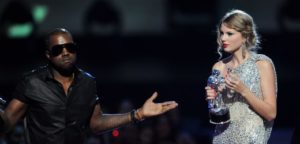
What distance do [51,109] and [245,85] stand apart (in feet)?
3.76

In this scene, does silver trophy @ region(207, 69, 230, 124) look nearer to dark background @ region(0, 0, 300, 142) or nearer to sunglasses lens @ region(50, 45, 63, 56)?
sunglasses lens @ region(50, 45, 63, 56)

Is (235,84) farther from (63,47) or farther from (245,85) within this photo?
(63,47)

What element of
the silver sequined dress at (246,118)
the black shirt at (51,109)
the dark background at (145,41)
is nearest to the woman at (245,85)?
the silver sequined dress at (246,118)

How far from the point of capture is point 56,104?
4.01 metres

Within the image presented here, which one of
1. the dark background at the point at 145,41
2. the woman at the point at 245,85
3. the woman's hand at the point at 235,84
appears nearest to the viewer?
the woman's hand at the point at 235,84

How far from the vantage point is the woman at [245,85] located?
160 inches

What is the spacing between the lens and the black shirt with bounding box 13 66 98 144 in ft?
13.1

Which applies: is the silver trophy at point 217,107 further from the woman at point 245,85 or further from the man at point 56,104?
the man at point 56,104

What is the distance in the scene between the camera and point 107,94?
25.2ft

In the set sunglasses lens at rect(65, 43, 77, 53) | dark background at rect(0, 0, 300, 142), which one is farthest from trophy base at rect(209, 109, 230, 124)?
dark background at rect(0, 0, 300, 142)

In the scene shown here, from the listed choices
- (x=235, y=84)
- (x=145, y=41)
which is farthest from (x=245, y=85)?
(x=145, y=41)

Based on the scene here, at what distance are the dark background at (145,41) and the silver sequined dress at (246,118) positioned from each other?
3279 mm

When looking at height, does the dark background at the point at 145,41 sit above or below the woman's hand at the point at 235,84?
A: below

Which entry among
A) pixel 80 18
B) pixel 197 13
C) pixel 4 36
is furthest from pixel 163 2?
pixel 4 36
